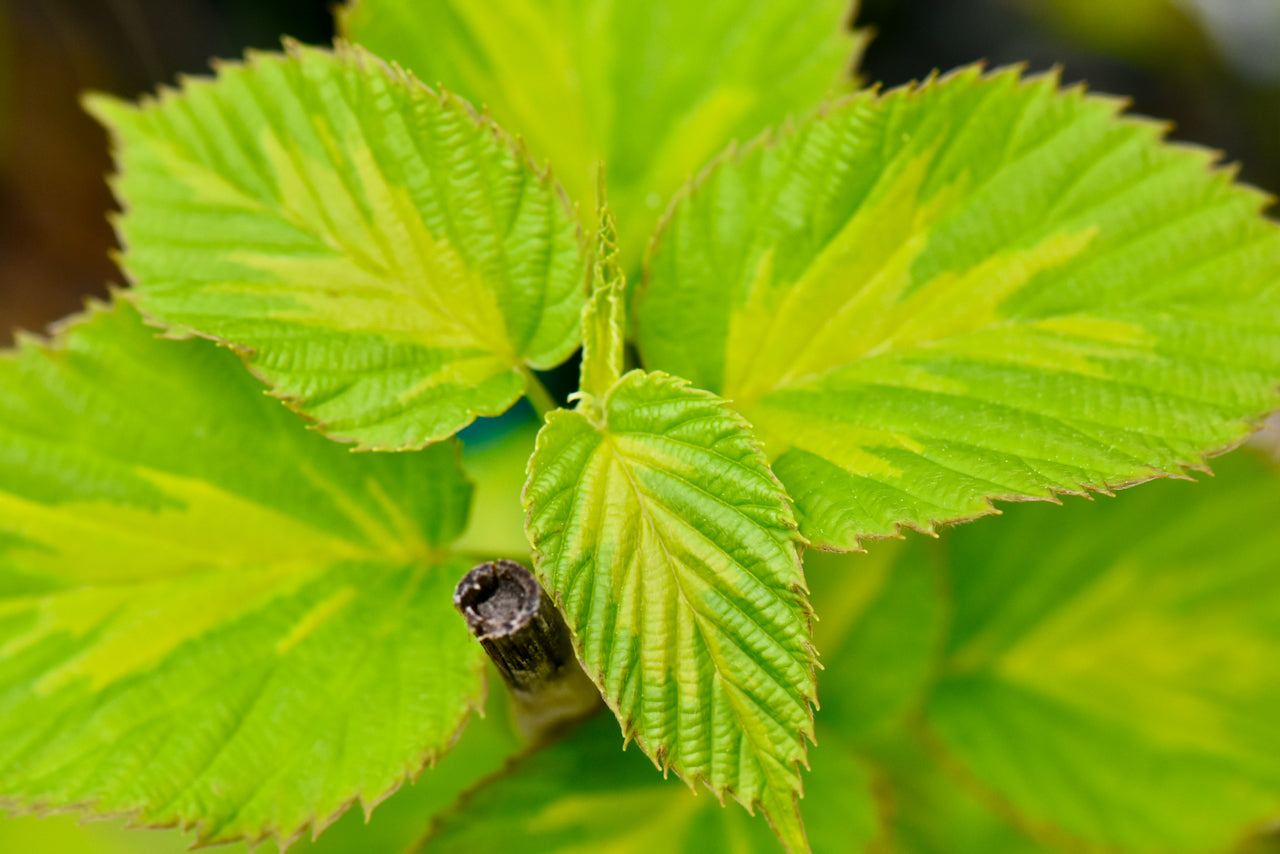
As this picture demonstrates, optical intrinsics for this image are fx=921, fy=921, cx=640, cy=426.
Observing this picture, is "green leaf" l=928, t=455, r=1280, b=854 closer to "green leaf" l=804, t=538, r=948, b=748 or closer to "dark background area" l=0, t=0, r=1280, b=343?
"green leaf" l=804, t=538, r=948, b=748

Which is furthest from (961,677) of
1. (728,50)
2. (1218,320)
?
(728,50)

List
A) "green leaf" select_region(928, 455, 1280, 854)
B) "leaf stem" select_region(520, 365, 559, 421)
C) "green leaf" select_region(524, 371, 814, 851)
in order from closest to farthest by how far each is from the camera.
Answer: "green leaf" select_region(524, 371, 814, 851), "leaf stem" select_region(520, 365, 559, 421), "green leaf" select_region(928, 455, 1280, 854)

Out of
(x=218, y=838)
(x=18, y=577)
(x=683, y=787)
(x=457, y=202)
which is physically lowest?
(x=683, y=787)

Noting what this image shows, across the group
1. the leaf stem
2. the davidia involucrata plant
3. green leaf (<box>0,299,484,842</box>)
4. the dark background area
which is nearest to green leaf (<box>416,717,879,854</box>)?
the davidia involucrata plant

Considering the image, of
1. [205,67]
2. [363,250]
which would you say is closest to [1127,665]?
[363,250]

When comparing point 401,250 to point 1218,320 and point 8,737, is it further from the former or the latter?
point 1218,320

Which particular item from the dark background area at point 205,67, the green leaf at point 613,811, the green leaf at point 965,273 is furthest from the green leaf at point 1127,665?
the dark background area at point 205,67

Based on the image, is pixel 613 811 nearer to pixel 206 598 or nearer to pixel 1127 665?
pixel 206 598
